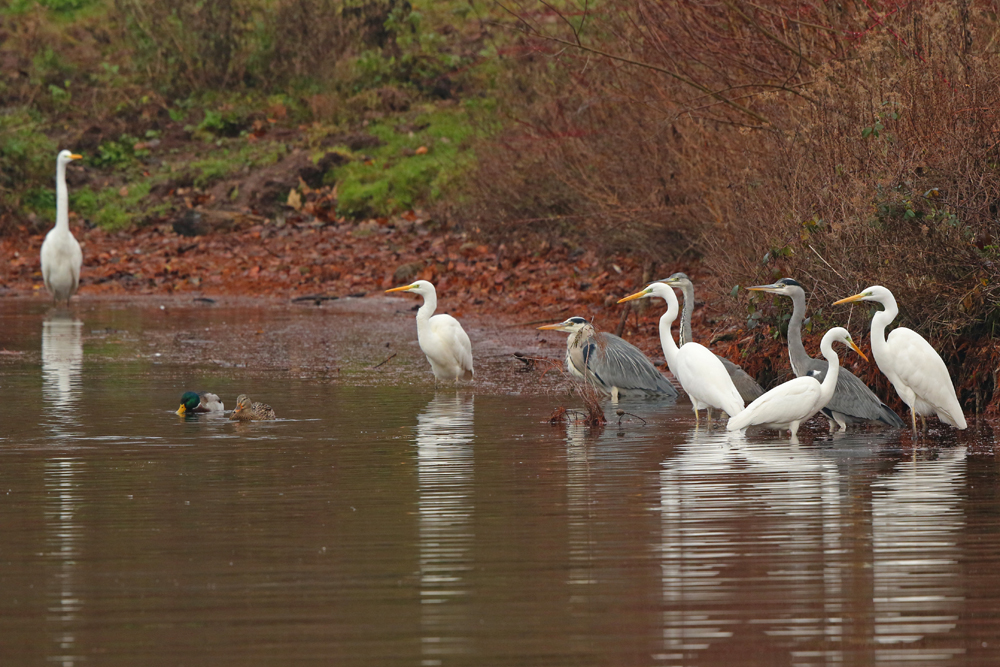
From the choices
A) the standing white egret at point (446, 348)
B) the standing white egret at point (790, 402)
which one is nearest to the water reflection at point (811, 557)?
the standing white egret at point (790, 402)

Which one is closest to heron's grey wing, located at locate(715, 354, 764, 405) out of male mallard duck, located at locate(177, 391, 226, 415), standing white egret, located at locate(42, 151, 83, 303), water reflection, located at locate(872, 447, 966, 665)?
water reflection, located at locate(872, 447, 966, 665)

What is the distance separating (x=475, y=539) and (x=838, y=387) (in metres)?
4.20

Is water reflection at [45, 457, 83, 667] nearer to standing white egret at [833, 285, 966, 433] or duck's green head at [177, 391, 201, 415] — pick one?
duck's green head at [177, 391, 201, 415]

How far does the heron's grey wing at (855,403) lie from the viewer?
31.0ft

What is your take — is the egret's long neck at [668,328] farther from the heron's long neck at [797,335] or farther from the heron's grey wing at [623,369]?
the heron's long neck at [797,335]

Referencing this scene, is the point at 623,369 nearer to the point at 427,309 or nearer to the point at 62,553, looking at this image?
the point at 427,309

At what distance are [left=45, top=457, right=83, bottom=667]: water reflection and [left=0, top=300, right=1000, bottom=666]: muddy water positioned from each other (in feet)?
0.05

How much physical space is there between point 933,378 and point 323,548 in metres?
4.62

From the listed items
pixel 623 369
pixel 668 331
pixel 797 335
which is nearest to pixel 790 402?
pixel 797 335

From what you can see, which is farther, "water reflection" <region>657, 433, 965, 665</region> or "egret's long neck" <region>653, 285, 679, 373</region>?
"egret's long neck" <region>653, 285, 679, 373</region>

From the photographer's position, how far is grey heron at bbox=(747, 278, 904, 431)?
9469 millimetres

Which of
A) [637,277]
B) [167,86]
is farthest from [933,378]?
[167,86]

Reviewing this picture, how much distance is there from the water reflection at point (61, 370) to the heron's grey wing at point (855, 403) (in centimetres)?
501

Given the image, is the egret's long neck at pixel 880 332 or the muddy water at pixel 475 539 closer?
the muddy water at pixel 475 539
